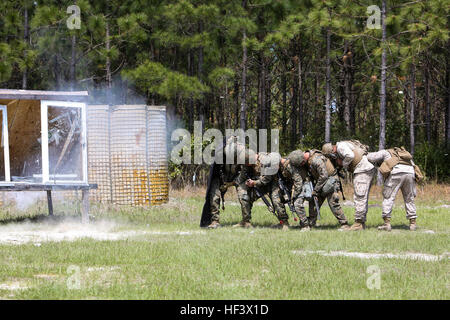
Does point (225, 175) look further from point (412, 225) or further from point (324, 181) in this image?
point (412, 225)

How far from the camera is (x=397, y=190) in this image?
12.5 m

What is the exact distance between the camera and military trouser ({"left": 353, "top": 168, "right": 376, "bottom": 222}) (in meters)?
12.5

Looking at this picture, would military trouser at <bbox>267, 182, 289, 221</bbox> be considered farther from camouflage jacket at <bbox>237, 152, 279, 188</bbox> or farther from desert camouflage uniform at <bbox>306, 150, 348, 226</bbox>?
desert camouflage uniform at <bbox>306, 150, 348, 226</bbox>

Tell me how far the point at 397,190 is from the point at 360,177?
2.44 ft

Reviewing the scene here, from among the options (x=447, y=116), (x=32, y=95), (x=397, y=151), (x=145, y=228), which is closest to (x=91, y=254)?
(x=145, y=228)

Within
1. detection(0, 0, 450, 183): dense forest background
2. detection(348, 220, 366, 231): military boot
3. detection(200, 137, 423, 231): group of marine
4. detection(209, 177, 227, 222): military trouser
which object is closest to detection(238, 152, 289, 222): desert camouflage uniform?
detection(200, 137, 423, 231): group of marine

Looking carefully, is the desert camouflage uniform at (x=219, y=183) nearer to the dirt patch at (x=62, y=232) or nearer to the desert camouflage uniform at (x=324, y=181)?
the dirt patch at (x=62, y=232)

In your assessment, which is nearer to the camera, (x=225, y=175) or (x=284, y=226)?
(x=284, y=226)

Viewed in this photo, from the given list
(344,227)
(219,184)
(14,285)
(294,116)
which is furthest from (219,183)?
(294,116)

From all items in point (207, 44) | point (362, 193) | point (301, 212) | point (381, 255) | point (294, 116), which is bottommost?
point (381, 255)

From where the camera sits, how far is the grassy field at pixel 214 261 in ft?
22.6

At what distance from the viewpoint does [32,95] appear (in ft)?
42.7
